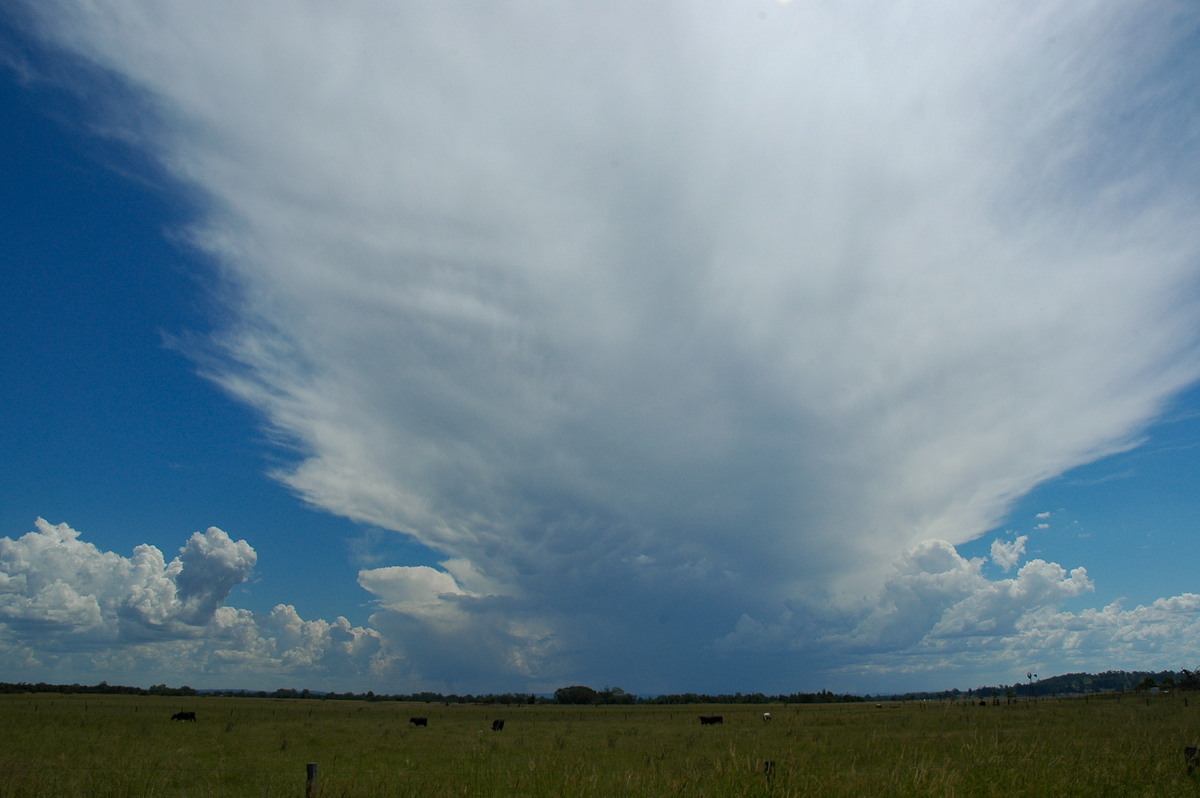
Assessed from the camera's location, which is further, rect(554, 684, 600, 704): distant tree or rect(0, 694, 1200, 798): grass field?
rect(554, 684, 600, 704): distant tree

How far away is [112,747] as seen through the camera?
29312 mm

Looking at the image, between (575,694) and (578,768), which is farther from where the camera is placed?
(575,694)

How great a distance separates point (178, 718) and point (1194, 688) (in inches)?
4930

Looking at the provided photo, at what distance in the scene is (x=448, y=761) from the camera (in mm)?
26797

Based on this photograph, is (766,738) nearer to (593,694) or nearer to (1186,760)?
(1186,760)

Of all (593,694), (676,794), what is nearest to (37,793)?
(676,794)

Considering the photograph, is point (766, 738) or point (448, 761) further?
point (766, 738)

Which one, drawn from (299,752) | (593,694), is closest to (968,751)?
(299,752)

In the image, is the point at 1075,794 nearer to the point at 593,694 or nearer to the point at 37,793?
the point at 37,793

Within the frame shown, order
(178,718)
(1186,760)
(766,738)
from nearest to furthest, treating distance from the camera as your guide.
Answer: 1. (1186,760)
2. (766,738)
3. (178,718)

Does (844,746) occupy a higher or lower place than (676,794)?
lower

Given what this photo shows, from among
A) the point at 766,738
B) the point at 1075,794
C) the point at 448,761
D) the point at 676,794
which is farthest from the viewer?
the point at 766,738

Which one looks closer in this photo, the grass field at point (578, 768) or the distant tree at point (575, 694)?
the grass field at point (578, 768)

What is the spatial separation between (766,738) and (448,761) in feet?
64.3
